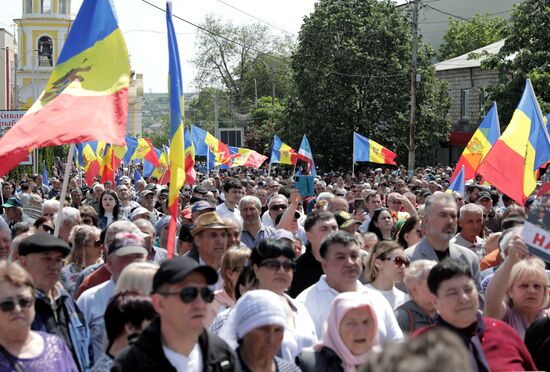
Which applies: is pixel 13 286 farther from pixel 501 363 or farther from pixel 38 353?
pixel 501 363

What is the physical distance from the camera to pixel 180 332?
14.2 feet

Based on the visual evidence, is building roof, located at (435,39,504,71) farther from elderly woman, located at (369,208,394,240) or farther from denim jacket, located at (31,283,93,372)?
denim jacket, located at (31,283,93,372)

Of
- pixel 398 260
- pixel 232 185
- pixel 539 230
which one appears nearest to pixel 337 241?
pixel 398 260

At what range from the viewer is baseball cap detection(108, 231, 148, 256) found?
6465 millimetres

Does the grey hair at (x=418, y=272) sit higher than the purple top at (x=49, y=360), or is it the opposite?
the grey hair at (x=418, y=272)

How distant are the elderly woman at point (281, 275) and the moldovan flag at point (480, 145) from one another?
10.2 m

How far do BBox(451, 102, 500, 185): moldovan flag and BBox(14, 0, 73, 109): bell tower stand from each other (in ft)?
236

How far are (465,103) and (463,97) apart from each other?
39cm

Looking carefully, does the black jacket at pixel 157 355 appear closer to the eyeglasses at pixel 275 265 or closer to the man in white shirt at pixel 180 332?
the man in white shirt at pixel 180 332

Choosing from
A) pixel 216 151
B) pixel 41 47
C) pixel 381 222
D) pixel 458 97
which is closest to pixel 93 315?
pixel 381 222

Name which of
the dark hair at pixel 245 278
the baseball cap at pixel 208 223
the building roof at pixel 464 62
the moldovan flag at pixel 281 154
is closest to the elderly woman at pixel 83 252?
the baseball cap at pixel 208 223

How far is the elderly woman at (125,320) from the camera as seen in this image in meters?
4.99

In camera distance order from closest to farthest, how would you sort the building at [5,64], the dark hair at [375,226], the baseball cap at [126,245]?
the baseball cap at [126,245] < the dark hair at [375,226] < the building at [5,64]

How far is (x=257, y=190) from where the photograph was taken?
1805cm
